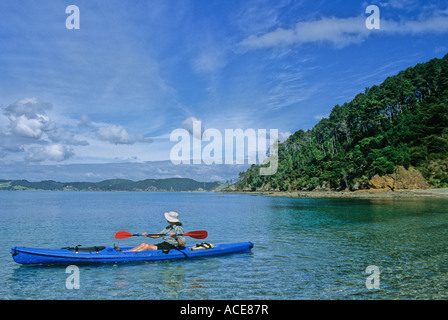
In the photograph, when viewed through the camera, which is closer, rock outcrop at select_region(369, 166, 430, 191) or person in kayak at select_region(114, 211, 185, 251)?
person in kayak at select_region(114, 211, 185, 251)

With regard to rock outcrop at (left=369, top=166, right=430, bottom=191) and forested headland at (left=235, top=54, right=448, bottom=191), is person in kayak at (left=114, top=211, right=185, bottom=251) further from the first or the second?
rock outcrop at (left=369, top=166, right=430, bottom=191)

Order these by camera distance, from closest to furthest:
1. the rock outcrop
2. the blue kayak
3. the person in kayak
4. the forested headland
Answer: the blue kayak, the person in kayak, the rock outcrop, the forested headland

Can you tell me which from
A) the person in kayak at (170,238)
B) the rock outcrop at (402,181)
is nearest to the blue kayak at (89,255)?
the person in kayak at (170,238)

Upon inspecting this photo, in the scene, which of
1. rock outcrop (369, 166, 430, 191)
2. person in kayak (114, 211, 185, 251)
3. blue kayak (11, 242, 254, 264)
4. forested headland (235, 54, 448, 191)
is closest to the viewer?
blue kayak (11, 242, 254, 264)

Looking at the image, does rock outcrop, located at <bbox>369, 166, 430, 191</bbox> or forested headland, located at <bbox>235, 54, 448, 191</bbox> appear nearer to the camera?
rock outcrop, located at <bbox>369, 166, 430, 191</bbox>

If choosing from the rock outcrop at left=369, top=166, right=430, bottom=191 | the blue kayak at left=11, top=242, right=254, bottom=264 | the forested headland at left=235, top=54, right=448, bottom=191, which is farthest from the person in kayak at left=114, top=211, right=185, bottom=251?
the rock outcrop at left=369, top=166, right=430, bottom=191

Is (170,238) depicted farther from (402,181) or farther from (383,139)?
(383,139)

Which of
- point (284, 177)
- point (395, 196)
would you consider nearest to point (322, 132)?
point (284, 177)

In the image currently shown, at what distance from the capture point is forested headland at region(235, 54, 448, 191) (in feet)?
252

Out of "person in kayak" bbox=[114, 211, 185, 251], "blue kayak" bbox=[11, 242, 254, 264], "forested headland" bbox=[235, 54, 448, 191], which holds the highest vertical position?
"forested headland" bbox=[235, 54, 448, 191]

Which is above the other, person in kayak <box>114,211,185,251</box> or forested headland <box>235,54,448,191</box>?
forested headland <box>235,54,448,191</box>

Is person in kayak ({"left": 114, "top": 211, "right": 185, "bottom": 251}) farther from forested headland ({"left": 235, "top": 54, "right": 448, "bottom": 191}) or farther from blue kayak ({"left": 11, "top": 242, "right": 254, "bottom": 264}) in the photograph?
forested headland ({"left": 235, "top": 54, "right": 448, "bottom": 191})

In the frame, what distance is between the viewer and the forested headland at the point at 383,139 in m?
76.7

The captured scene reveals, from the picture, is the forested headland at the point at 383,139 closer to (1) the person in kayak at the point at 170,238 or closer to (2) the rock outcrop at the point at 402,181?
(2) the rock outcrop at the point at 402,181
